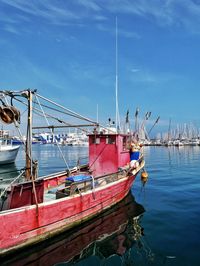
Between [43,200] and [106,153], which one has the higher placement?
[106,153]

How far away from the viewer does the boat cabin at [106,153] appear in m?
16.8

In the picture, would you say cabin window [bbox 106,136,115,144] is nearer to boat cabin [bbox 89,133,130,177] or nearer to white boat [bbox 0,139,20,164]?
boat cabin [bbox 89,133,130,177]

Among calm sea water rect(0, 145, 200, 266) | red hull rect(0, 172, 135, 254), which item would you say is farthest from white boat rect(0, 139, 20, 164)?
red hull rect(0, 172, 135, 254)

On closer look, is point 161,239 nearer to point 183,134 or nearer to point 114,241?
point 114,241

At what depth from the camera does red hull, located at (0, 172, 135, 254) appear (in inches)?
340

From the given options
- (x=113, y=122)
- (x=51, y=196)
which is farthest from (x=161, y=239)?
(x=113, y=122)

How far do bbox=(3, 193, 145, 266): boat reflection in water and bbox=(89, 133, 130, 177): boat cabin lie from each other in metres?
3.93

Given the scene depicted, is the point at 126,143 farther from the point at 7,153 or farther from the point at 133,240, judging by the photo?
the point at 7,153

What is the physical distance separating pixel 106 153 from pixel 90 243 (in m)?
7.45

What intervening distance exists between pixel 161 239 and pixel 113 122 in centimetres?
1074

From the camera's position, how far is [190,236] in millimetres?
10555

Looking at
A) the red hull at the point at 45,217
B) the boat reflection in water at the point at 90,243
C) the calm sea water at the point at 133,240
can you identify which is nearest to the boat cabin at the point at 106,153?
the calm sea water at the point at 133,240

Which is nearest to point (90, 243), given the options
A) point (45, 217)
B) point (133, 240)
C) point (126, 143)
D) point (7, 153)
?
point (133, 240)

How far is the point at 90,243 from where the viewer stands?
10.3 meters
